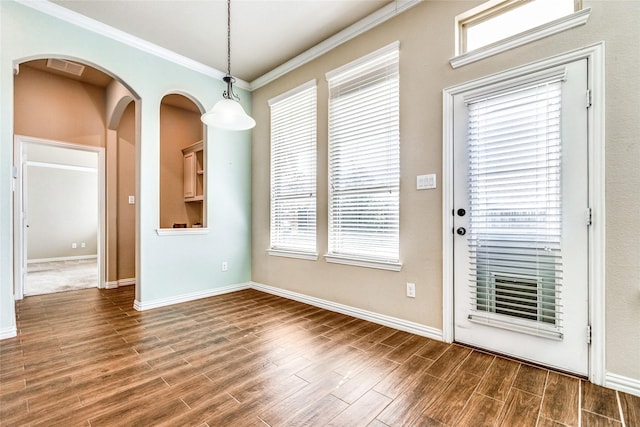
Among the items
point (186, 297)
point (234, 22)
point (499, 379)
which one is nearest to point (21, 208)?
point (186, 297)

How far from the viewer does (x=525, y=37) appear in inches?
81.6

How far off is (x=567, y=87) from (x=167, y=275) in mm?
4221

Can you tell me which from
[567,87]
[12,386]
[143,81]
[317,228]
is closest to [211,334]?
[12,386]

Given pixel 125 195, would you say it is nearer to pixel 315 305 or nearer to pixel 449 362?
pixel 315 305

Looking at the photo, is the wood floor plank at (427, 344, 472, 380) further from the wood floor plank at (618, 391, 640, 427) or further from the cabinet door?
the cabinet door

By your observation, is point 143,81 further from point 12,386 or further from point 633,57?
point 633,57

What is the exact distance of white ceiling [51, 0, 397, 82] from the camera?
108 inches

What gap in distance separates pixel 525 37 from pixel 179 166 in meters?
5.13

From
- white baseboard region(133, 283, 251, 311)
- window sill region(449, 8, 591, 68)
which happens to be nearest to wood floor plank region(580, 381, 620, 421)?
window sill region(449, 8, 591, 68)

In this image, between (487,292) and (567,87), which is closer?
(567,87)

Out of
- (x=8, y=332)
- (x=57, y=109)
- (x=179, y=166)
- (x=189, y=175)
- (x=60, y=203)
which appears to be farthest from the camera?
(x=60, y=203)

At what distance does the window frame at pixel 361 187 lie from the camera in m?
2.77

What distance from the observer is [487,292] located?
2258 millimetres

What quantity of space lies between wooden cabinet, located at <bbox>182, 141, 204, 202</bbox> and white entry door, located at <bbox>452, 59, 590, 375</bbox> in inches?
161
